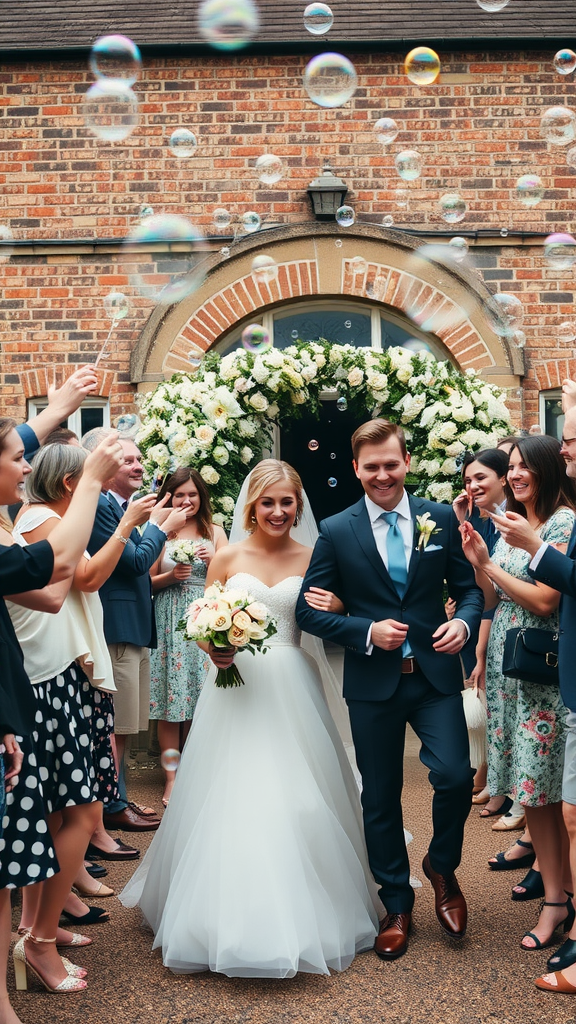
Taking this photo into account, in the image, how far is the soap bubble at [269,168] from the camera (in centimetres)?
718

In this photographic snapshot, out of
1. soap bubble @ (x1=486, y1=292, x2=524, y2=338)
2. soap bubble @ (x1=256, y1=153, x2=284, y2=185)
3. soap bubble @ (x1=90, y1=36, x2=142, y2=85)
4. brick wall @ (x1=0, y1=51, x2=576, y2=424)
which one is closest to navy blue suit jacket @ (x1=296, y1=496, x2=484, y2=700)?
soap bubble @ (x1=256, y1=153, x2=284, y2=185)

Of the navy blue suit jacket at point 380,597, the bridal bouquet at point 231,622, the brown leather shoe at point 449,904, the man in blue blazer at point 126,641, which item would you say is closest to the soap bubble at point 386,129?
the man in blue blazer at point 126,641

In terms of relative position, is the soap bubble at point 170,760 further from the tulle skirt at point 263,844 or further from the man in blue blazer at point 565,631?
the man in blue blazer at point 565,631

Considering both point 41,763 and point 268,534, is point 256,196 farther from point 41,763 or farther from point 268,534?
point 41,763

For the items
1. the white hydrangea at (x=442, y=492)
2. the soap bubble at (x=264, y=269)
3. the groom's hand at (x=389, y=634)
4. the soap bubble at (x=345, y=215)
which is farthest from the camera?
the soap bubble at (x=264, y=269)

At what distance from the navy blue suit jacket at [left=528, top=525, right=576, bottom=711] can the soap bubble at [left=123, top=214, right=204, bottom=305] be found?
19.1 feet

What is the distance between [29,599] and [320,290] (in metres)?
6.01

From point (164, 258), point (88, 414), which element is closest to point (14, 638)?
point (88, 414)

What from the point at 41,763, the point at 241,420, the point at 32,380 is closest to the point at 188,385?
the point at 241,420

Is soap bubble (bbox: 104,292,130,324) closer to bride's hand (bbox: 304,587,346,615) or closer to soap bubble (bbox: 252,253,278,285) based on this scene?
soap bubble (bbox: 252,253,278,285)

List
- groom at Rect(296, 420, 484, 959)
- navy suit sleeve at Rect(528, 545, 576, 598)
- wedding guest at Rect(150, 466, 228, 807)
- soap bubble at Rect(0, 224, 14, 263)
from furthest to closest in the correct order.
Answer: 1. soap bubble at Rect(0, 224, 14, 263)
2. wedding guest at Rect(150, 466, 228, 807)
3. groom at Rect(296, 420, 484, 959)
4. navy suit sleeve at Rect(528, 545, 576, 598)

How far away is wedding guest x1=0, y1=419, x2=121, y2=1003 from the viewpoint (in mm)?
2820

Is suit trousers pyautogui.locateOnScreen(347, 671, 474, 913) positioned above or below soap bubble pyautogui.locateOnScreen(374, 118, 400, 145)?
below

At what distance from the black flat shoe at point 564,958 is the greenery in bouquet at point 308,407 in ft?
11.5
